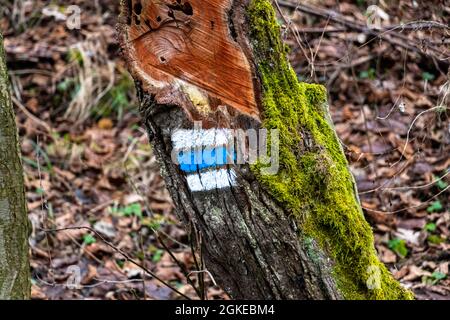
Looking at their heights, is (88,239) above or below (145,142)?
below

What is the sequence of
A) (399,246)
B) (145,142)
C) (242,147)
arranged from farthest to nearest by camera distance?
(145,142) < (399,246) < (242,147)

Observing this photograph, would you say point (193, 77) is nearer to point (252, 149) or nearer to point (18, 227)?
point (252, 149)

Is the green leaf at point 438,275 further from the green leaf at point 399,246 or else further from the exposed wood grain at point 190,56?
the exposed wood grain at point 190,56

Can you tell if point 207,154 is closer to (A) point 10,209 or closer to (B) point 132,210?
(A) point 10,209

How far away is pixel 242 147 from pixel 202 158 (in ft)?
0.56

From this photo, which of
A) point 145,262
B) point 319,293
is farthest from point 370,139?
point 319,293

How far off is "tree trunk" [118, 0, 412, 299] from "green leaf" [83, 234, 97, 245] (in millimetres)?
2574

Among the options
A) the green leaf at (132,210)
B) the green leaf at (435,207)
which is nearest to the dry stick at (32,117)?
the green leaf at (132,210)

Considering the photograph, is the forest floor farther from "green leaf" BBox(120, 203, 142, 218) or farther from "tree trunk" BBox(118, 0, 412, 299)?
"tree trunk" BBox(118, 0, 412, 299)

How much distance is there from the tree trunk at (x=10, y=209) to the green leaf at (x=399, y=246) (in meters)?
2.77

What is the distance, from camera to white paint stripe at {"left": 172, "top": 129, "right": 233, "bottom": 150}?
263 cm

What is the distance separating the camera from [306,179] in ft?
8.84

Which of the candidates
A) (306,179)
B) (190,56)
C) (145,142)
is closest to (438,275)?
(306,179)

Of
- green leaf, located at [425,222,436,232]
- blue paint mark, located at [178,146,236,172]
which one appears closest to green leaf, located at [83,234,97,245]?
green leaf, located at [425,222,436,232]
